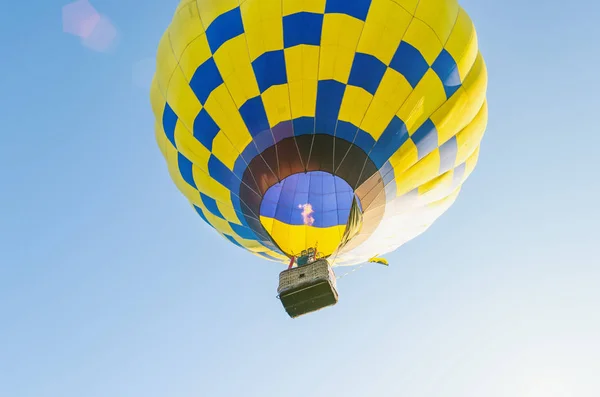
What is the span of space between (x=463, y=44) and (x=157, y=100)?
3.87 metres

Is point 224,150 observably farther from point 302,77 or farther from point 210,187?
point 302,77

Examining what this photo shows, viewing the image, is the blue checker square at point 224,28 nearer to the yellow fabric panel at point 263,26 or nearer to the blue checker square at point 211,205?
the yellow fabric panel at point 263,26

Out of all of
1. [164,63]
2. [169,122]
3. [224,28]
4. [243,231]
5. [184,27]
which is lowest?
[243,231]

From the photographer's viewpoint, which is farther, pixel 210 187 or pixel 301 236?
pixel 301 236

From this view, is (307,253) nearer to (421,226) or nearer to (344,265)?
(344,265)

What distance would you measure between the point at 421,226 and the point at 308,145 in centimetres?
239

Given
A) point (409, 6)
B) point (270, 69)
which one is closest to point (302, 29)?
point (270, 69)

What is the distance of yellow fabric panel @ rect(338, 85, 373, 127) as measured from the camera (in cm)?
600

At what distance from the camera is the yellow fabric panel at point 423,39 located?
19.5 ft

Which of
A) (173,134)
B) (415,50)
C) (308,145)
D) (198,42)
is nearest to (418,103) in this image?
(415,50)

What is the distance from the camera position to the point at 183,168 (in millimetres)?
7102

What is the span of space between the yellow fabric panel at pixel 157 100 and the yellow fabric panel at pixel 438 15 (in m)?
3.29

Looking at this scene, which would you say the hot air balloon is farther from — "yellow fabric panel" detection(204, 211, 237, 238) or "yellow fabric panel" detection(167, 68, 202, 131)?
"yellow fabric panel" detection(204, 211, 237, 238)

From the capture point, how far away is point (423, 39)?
235 inches
